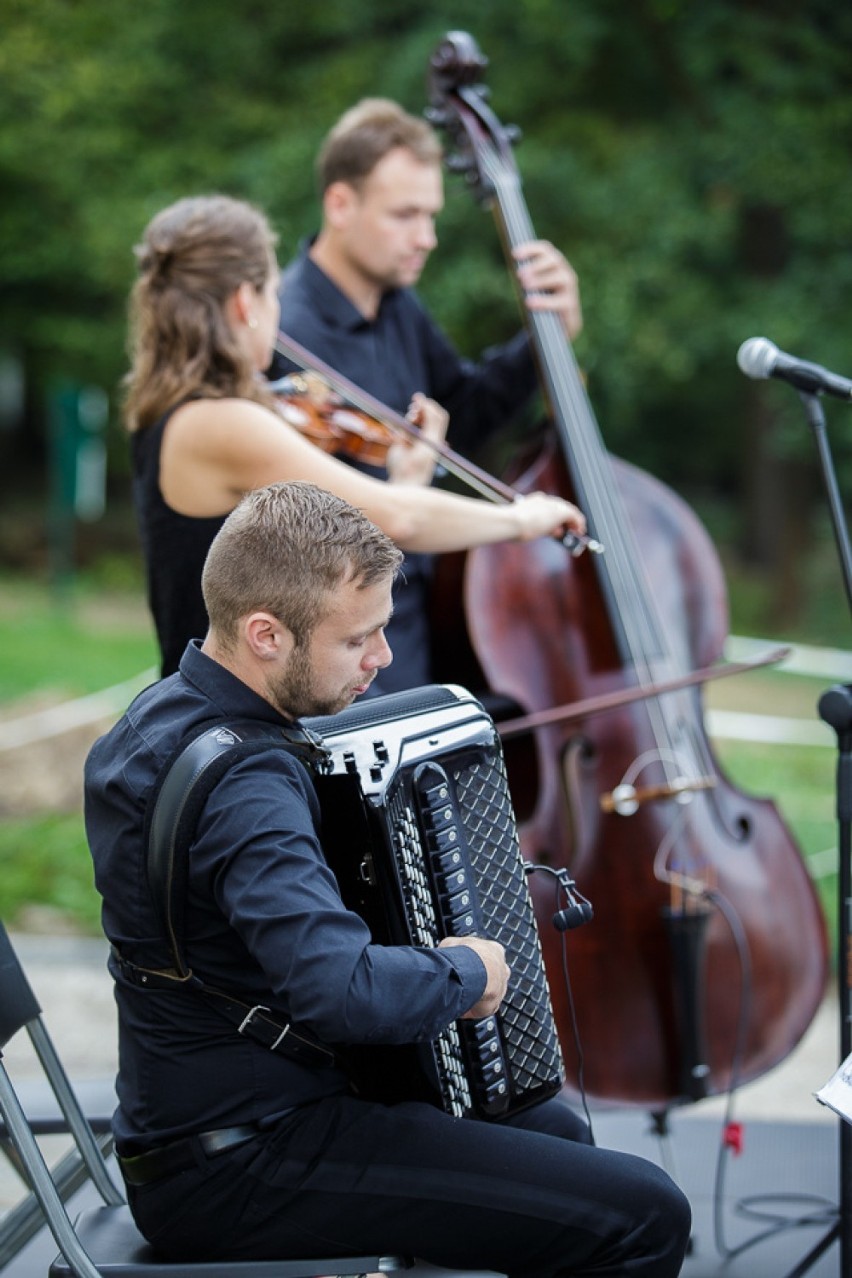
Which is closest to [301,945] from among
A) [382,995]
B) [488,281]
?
[382,995]

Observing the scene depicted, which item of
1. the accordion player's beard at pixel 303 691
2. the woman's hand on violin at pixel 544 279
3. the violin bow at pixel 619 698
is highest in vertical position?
the woman's hand on violin at pixel 544 279

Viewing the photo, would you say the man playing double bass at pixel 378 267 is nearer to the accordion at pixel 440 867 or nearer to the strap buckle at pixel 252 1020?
the accordion at pixel 440 867

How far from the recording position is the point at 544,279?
3.47m

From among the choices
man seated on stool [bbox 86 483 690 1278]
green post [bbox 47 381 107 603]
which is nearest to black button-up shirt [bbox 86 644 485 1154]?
man seated on stool [bbox 86 483 690 1278]

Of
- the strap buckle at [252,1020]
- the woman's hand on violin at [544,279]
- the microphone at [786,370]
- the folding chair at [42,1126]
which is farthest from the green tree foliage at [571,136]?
the strap buckle at [252,1020]

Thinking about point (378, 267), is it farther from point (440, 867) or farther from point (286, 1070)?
point (286, 1070)

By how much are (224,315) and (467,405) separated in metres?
1.15

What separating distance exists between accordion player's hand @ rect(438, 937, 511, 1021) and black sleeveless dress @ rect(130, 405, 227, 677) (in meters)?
1.10

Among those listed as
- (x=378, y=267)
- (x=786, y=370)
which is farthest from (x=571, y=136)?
(x=786, y=370)

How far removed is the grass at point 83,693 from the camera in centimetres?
526

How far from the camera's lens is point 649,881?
10.1 ft

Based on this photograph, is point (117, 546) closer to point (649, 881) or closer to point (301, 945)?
point (649, 881)

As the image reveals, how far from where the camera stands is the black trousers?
1961mm

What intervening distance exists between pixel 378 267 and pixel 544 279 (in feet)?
1.25
